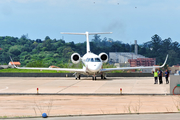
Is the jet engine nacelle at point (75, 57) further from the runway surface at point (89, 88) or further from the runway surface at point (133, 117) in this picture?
the runway surface at point (133, 117)

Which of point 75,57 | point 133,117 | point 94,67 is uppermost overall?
point 75,57

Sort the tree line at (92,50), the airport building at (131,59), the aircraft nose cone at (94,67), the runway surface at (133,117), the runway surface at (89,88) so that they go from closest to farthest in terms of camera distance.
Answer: the runway surface at (133,117), the runway surface at (89,88), the aircraft nose cone at (94,67), the airport building at (131,59), the tree line at (92,50)

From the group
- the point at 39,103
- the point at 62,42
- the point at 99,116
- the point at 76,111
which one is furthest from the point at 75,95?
the point at 62,42

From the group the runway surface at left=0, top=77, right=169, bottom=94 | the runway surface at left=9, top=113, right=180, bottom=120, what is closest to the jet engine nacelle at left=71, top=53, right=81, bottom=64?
the runway surface at left=0, top=77, right=169, bottom=94

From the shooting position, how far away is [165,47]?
501ft

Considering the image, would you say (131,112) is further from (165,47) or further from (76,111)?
(165,47)

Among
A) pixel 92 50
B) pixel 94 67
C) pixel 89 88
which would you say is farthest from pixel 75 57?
pixel 92 50

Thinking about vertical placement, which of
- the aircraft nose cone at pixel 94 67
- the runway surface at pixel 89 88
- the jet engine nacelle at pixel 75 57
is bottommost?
the runway surface at pixel 89 88

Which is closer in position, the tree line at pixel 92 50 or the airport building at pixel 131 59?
the airport building at pixel 131 59

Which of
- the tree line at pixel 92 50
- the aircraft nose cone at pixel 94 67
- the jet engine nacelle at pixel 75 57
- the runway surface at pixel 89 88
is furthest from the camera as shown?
the tree line at pixel 92 50

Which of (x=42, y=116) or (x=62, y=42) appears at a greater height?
(x=62, y=42)

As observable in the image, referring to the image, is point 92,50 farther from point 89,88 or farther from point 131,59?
point 89,88

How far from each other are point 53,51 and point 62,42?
56.1 feet

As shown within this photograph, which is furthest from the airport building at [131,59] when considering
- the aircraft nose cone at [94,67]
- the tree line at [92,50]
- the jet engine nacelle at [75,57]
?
the aircraft nose cone at [94,67]
